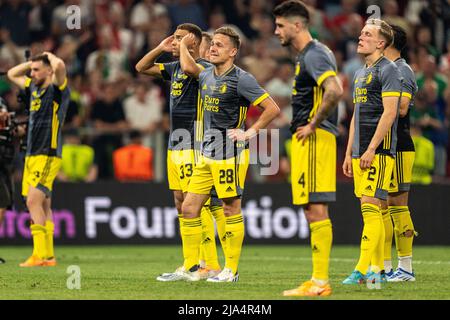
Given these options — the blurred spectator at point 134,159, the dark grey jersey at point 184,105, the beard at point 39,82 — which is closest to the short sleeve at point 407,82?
the dark grey jersey at point 184,105

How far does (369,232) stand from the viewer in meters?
10.8

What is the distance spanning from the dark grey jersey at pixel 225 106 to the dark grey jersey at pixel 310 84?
1.44 meters

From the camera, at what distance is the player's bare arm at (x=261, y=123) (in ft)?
33.9

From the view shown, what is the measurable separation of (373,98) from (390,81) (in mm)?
320

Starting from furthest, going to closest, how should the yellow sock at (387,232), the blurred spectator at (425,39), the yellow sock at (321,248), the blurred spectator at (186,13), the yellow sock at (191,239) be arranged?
the blurred spectator at (186,13)
the blurred spectator at (425,39)
the yellow sock at (387,232)
the yellow sock at (191,239)
the yellow sock at (321,248)

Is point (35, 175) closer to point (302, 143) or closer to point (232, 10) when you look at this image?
point (302, 143)

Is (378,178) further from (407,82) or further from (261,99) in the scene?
(261,99)

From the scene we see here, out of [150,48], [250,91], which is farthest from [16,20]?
[250,91]

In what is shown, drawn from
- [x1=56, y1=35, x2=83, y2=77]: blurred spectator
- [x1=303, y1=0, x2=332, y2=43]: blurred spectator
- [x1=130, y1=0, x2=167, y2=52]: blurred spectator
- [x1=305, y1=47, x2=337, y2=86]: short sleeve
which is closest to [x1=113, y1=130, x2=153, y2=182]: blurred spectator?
[x1=56, y1=35, x2=83, y2=77]: blurred spectator

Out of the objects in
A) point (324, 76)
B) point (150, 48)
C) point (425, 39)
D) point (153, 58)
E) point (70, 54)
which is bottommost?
point (324, 76)

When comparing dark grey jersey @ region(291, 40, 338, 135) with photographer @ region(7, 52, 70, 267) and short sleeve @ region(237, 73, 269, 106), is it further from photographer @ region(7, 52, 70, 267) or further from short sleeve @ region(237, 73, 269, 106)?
photographer @ region(7, 52, 70, 267)

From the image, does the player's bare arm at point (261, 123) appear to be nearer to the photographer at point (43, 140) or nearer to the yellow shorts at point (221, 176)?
the yellow shorts at point (221, 176)

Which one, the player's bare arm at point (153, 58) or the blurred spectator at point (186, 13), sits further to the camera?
the blurred spectator at point (186, 13)
